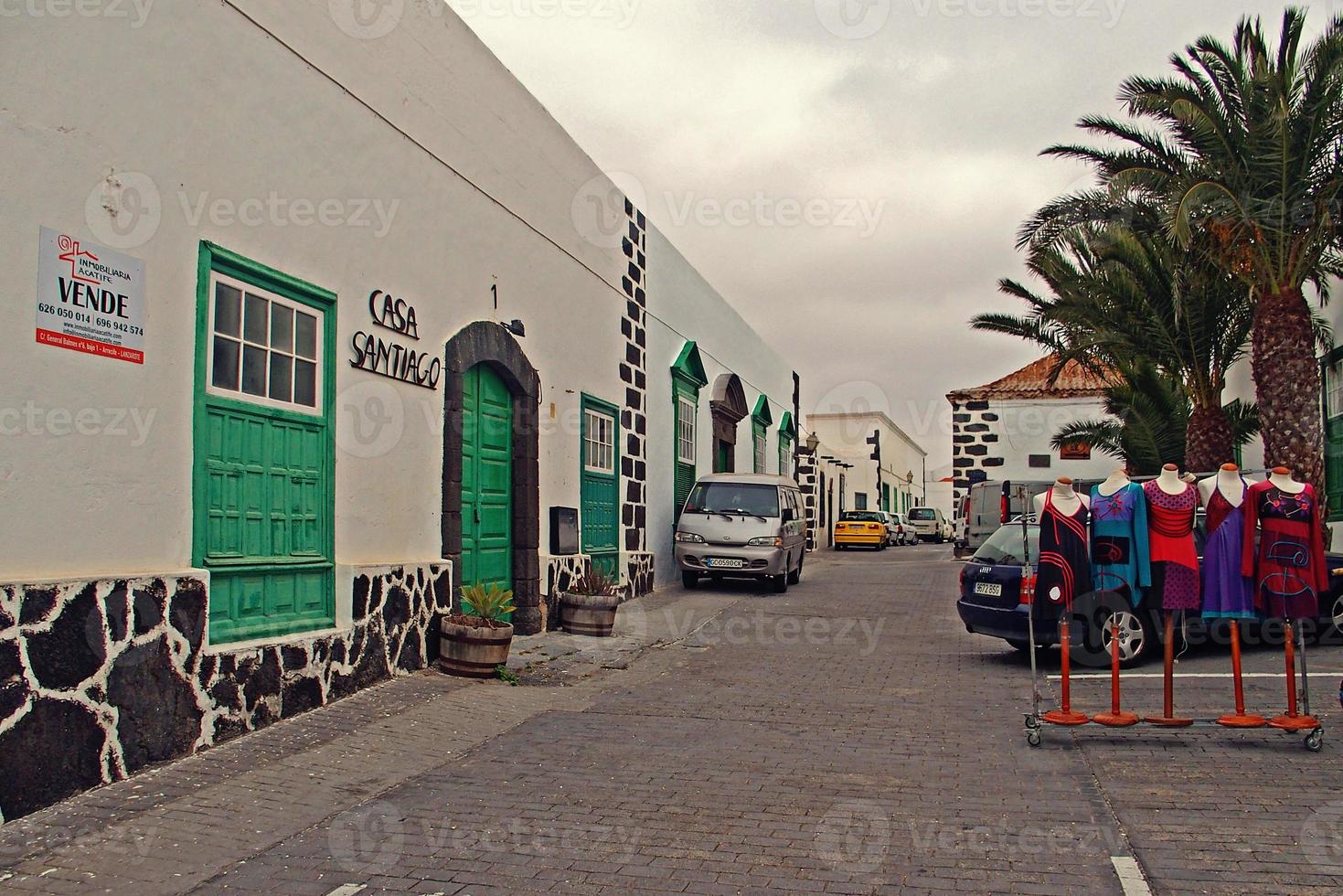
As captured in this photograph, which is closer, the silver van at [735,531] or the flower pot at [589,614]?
the flower pot at [589,614]

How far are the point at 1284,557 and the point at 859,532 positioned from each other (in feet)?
96.4

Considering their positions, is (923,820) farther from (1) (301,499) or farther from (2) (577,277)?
(2) (577,277)

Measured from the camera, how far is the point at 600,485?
1483cm

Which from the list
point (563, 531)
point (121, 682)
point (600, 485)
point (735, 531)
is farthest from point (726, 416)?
point (121, 682)

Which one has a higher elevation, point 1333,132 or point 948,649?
point 1333,132

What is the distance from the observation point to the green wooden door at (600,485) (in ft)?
46.7

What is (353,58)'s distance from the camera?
29.1 feet

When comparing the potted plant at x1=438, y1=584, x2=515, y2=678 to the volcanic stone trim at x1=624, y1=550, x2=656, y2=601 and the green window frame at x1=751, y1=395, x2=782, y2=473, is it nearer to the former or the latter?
the volcanic stone trim at x1=624, y1=550, x2=656, y2=601

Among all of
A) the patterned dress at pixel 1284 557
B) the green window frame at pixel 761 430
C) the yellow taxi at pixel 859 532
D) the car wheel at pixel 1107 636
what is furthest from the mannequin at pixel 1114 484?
the yellow taxi at pixel 859 532

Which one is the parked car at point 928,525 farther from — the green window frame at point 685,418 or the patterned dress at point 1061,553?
Result: the patterned dress at point 1061,553

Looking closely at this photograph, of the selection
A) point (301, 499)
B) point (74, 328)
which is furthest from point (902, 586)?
point (74, 328)

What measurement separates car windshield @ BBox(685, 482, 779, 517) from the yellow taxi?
18485 mm

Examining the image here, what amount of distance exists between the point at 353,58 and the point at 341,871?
639 centimetres

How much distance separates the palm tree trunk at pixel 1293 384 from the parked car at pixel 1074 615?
123 inches
